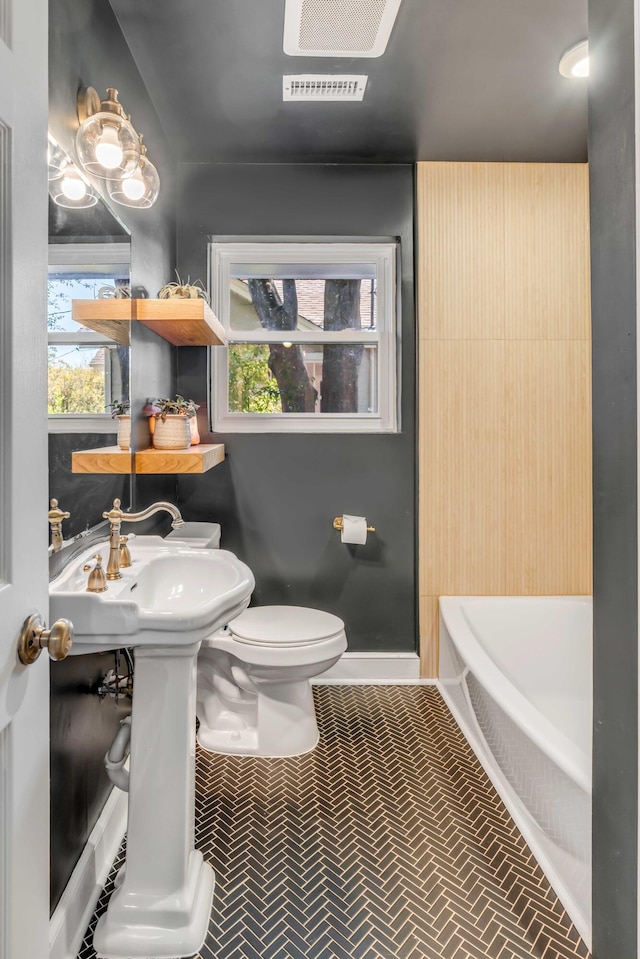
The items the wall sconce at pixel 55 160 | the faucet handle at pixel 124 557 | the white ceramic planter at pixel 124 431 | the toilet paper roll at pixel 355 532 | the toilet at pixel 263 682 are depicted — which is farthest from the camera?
the toilet paper roll at pixel 355 532

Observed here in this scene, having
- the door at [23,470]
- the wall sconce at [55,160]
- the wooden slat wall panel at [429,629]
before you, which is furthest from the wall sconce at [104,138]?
the wooden slat wall panel at [429,629]

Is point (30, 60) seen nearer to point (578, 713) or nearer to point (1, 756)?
point (1, 756)

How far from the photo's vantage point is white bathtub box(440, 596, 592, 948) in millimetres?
1438

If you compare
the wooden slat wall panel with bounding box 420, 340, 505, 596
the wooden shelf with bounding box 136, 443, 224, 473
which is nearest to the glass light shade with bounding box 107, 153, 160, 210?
the wooden shelf with bounding box 136, 443, 224, 473

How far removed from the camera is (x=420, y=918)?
1461 millimetres

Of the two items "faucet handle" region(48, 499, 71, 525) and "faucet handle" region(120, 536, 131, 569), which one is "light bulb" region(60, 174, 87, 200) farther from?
"faucet handle" region(120, 536, 131, 569)

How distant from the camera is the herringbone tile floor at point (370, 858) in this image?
139 cm

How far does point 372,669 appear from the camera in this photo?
2.82 m

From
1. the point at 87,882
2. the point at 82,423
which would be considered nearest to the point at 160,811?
the point at 87,882

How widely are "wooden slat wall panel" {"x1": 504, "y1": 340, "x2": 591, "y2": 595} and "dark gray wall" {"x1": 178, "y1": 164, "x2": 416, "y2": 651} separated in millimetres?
489

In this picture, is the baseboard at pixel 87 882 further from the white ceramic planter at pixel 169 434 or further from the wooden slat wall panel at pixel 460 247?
the wooden slat wall panel at pixel 460 247

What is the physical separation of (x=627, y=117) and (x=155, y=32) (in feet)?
5.56

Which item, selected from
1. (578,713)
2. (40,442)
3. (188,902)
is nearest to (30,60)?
(40,442)

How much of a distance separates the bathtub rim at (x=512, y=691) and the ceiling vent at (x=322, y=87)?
2.15m
